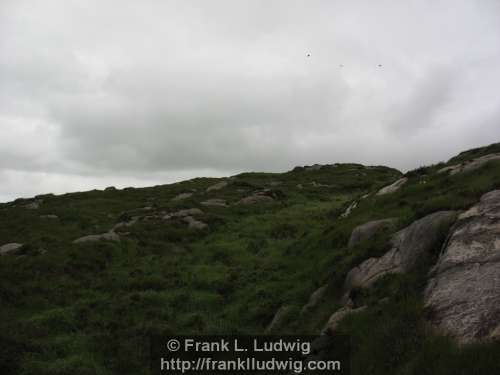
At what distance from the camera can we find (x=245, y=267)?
23.2 m

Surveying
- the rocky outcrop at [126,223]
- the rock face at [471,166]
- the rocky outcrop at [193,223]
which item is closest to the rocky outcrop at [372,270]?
the rock face at [471,166]

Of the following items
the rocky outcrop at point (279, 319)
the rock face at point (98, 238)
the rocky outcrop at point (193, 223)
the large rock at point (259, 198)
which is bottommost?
the rocky outcrop at point (279, 319)

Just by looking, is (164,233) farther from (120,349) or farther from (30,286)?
(120,349)

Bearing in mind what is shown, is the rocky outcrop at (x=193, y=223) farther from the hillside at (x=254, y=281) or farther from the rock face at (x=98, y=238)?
the rock face at (x=98, y=238)

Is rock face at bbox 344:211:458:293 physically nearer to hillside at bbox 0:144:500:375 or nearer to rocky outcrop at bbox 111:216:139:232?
hillside at bbox 0:144:500:375

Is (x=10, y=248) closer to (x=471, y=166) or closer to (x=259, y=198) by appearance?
(x=259, y=198)

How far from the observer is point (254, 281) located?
813 inches

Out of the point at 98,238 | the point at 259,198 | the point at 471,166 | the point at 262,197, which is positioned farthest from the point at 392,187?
the point at 98,238

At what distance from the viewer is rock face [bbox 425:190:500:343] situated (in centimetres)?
848

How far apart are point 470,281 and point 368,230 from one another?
317 inches

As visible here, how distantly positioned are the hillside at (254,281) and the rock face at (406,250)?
0.18 ft

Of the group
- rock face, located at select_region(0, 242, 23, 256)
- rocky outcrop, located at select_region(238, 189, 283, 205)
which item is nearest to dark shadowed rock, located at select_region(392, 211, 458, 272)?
rock face, located at select_region(0, 242, 23, 256)

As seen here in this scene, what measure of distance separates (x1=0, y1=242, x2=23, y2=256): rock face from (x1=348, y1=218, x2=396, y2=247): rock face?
21112mm

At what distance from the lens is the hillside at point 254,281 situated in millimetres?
9454
